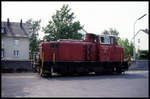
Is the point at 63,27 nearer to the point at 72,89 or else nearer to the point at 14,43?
the point at 14,43

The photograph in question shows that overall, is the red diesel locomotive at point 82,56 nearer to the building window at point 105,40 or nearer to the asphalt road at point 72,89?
the building window at point 105,40

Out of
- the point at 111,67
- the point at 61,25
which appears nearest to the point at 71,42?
the point at 111,67

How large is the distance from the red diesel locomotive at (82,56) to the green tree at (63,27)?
26.5 meters

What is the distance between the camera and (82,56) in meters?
16.8

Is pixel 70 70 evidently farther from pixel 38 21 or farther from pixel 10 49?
pixel 38 21

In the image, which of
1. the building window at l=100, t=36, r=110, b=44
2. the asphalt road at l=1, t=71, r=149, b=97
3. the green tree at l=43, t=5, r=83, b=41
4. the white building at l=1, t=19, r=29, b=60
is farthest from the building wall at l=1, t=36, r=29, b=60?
the asphalt road at l=1, t=71, r=149, b=97

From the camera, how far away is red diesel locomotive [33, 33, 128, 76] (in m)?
15.7

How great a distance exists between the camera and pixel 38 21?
79938 mm

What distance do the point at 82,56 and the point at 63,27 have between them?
94.6 feet

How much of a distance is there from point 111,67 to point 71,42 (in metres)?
3.96

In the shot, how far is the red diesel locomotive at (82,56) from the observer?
1566 centimetres

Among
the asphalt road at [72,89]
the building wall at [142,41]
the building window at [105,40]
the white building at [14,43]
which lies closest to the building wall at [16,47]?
the white building at [14,43]

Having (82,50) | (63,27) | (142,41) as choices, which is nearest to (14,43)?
(63,27)

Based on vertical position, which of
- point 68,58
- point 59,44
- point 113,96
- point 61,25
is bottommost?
point 113,96
